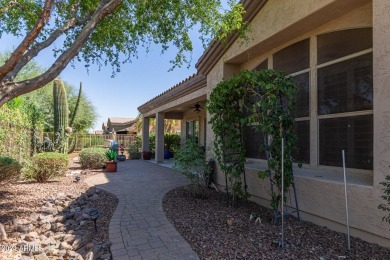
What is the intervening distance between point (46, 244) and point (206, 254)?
2.42 meters

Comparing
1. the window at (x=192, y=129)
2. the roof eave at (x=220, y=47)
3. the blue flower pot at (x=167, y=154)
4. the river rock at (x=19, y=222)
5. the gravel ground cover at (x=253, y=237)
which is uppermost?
the roof eave at (x=220, y=47)

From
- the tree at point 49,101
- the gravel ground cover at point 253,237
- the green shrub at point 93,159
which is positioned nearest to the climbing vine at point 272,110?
the gravel ground cover at point 253,237

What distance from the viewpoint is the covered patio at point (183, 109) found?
31.1 ft

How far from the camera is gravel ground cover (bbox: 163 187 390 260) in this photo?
333cm

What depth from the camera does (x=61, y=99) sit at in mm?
14469

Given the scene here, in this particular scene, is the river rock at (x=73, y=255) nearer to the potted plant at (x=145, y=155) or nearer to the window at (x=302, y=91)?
the window at (x=302, y=91)

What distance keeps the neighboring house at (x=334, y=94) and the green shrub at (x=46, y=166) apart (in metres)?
6.20

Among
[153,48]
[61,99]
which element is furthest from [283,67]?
[61,99]

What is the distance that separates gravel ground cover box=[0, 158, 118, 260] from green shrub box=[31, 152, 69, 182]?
1.52ft

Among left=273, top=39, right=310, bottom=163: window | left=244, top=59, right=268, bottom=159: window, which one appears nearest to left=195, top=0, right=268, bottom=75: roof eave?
left=244, top=59, right=268, bottom=159: window

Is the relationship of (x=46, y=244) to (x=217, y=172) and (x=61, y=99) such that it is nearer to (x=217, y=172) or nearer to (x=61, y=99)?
(x=217, y=172)

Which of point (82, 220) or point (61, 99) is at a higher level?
point (61, 99)

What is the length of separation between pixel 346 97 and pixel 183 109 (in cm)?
1106

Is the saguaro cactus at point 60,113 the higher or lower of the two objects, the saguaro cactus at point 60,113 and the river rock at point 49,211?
the higher
